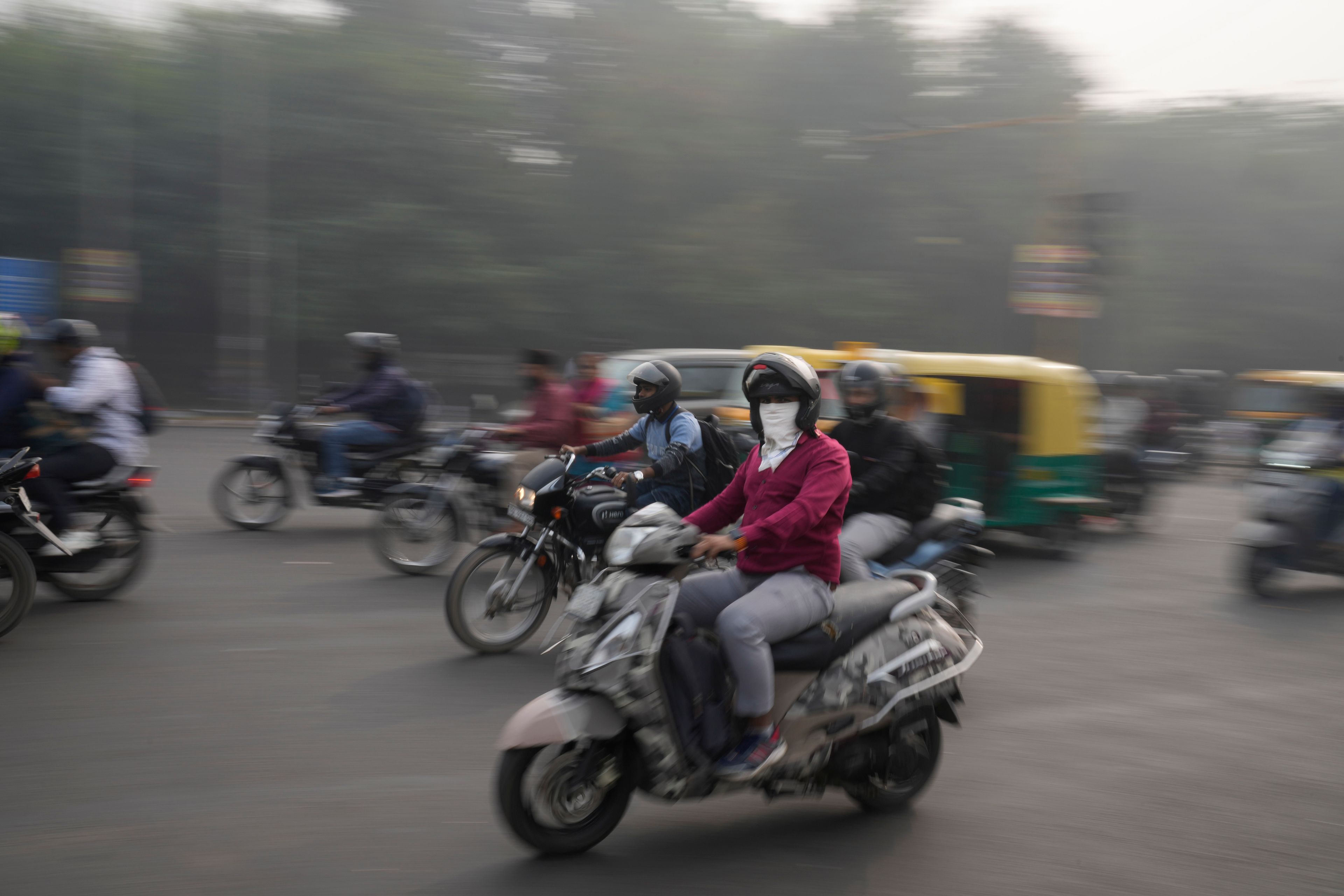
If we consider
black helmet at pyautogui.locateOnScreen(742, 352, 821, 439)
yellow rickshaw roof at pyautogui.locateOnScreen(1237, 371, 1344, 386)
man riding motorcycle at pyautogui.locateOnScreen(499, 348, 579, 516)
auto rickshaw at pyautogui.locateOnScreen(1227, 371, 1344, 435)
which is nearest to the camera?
black helmet at pyautogui.locateOnScreen(742, 352, 821, 439)

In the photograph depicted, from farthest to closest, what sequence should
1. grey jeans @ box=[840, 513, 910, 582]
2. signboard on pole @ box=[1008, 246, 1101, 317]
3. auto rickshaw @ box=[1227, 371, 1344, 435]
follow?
auto rickshaw @ box=[1227, 371, 1344, 435] → signboard on pole @ box=[1008, 246, 1101, 317] → grey jeans @ box=[840, 513, 910, 582]

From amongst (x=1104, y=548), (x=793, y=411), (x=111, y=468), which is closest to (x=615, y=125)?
(x=1104, y=548)

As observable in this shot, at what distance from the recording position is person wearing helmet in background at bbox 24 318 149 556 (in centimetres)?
730

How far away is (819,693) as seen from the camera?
4199mm

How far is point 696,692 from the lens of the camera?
13.0 ft

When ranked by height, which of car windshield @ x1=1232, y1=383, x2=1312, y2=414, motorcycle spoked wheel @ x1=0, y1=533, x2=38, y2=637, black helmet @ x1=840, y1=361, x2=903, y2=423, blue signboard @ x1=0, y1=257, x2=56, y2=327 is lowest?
blue signboard @ x1=0, y1=257, x2=56, y2=327

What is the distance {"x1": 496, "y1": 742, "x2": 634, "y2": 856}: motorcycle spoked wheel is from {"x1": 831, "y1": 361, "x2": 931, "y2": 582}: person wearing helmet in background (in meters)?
2.67

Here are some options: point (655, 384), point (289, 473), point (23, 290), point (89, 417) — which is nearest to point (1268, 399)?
point (289, 473)

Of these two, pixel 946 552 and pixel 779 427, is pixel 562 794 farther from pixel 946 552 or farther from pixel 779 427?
pixel 946 552

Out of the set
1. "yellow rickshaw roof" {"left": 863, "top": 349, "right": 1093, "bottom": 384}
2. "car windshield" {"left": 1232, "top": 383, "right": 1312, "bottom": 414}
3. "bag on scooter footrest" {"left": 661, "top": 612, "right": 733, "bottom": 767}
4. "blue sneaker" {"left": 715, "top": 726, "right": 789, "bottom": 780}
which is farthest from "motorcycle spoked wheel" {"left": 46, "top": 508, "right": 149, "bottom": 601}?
"car windshield" {"left": 1232, "top": 383, "right": 1312, "bottom": 414}

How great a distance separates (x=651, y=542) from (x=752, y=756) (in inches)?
31.7

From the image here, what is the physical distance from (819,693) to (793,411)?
1.03m

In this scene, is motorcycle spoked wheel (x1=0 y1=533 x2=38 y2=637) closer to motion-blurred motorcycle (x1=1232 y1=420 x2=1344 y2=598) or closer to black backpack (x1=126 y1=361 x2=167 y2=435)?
black backpack (x1=126 y1=361 x2=167 y2=435)

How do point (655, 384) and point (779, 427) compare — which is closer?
point (779, 427)
